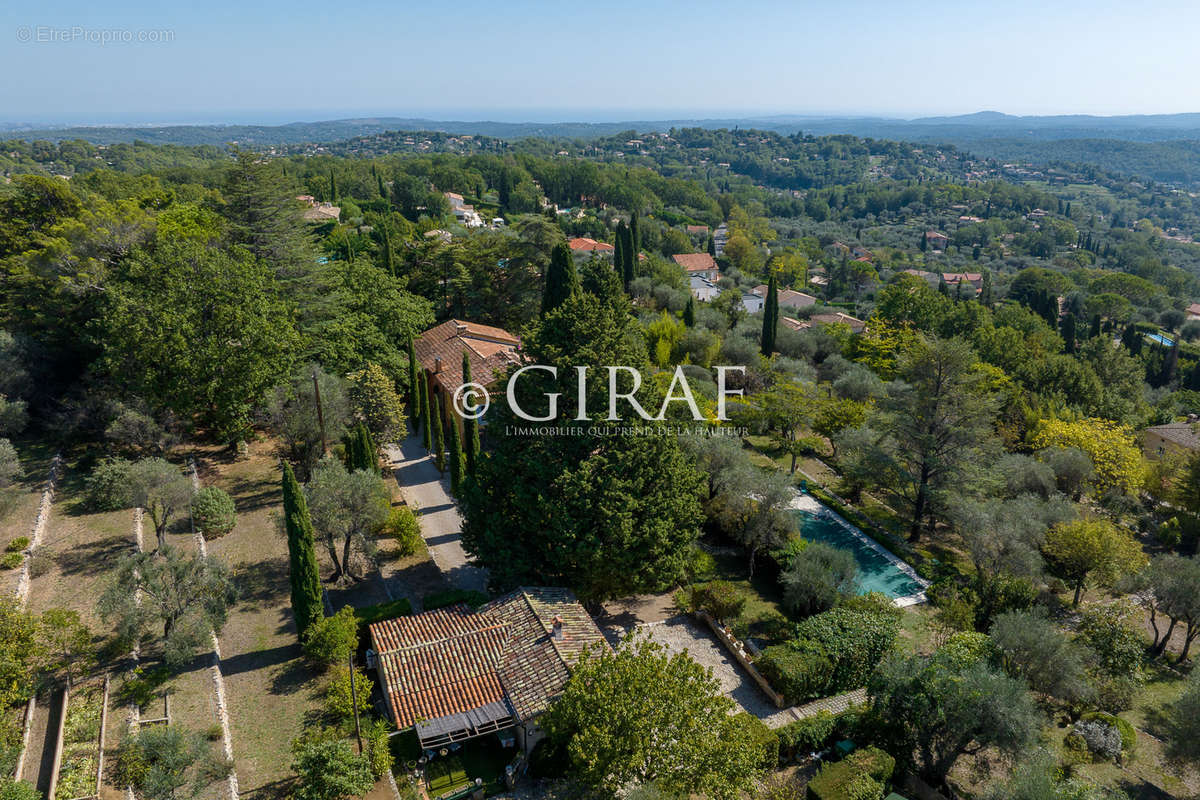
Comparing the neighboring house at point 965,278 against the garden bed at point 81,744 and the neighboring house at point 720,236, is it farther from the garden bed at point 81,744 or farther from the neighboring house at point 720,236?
the garden bed at point 81,744

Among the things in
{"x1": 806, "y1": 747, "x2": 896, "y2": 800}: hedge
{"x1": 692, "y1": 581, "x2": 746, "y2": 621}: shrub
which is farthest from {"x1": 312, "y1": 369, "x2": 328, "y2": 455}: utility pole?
{"x1": 806, "y1": 747, "x2": 896, "y2": 800}: hedge

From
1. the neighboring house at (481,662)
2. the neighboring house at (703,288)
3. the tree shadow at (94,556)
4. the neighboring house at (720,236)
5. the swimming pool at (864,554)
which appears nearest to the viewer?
the neighboring house at (481,662)

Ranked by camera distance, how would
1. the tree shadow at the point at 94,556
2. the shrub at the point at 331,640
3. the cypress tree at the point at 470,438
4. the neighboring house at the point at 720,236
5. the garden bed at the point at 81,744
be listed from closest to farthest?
the garden bed at the point at 81,744
the shrub at the point at 331,640
the tree shadow at the point at 94,556
the cypress tree at the point at 470,438
the neighboring house at the point at 720,236

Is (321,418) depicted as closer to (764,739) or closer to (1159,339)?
(764,739)

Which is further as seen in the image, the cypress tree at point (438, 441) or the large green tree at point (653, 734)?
the cypress tree at point (438, 441)

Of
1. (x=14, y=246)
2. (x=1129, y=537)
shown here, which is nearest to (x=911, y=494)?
(x=1129, y=537)

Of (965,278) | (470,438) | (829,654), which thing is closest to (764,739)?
(829,654)

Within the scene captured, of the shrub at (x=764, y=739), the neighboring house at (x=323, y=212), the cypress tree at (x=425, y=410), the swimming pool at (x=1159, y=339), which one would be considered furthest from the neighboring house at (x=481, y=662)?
the swimming pool at (x=1159, y=339)
